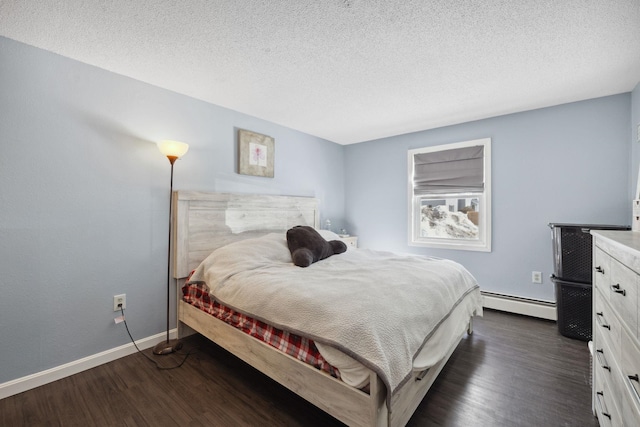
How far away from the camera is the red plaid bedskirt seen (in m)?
1.40

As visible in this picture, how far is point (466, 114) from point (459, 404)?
113 inches

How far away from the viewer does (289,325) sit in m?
1.50

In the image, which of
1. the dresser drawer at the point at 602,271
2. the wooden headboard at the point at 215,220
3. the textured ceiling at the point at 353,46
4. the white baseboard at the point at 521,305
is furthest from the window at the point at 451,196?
the dresser drawer at the point at 602,271

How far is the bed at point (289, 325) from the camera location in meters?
1.21

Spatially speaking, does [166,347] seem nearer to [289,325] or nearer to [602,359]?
[289,325]

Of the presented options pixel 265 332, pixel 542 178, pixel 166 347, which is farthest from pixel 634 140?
pixel 166 347

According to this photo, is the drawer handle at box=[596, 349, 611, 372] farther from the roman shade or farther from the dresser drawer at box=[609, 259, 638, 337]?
the roman shade

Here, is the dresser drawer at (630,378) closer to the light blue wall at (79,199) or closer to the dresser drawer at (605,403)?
the dresser drawer at (605,403)

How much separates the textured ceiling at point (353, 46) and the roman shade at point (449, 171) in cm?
76

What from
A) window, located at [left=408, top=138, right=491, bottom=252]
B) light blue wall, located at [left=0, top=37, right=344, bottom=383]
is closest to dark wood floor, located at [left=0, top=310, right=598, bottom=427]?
light blue wall, located at [left=0, top=37, right=344, bottom=383]

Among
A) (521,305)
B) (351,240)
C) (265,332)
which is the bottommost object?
(521,305)

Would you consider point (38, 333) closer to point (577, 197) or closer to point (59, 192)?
point (59, 192)

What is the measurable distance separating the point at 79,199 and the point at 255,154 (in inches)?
65.4

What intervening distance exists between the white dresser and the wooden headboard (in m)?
2.72
